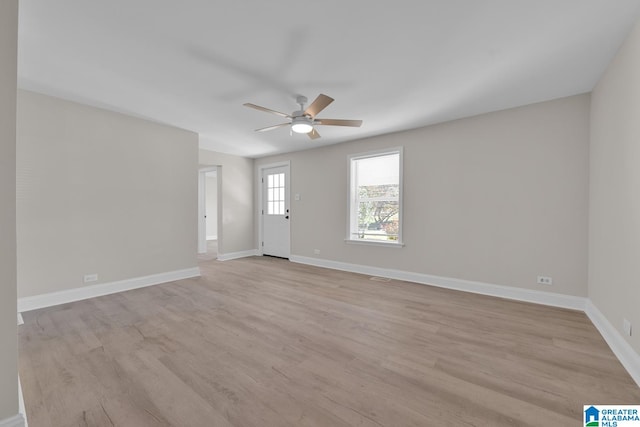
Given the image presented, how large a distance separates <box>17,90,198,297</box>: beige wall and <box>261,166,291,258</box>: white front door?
2.08 m

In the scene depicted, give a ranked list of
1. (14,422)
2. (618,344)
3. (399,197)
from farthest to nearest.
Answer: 1. (399,197)
2. (618,344)
3. (14,422)

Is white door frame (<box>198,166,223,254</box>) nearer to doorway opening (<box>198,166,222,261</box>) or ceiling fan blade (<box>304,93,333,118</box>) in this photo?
doorway opening (<box>198,166,222,261</box>)

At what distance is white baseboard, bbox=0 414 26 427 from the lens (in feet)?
4.02

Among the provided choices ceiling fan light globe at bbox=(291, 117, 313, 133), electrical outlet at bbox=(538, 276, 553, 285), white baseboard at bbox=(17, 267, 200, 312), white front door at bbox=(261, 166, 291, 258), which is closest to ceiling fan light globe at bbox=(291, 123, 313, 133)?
ceiling fan light globe at bbox=(291, 117, 313, 133)

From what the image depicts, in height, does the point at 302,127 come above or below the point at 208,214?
above

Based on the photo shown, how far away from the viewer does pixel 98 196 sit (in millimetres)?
3596

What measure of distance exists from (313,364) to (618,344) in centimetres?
245

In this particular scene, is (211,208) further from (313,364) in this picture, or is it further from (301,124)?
(313,364)

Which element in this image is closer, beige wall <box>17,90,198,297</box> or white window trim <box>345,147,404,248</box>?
beige wall <box>17,90,198,297</box>

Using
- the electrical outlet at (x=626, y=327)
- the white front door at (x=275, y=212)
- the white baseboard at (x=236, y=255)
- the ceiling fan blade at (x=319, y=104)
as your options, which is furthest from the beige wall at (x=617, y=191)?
the white baseboard at (x=236, y=255)

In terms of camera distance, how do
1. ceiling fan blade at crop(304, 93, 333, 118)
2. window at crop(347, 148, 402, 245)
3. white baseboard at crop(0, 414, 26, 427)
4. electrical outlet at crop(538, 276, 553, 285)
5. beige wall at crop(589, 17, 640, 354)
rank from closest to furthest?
white baseboard at crop(0, 414, 26, 427) → beige wall at crop(589, 17, 640, 354) → ceiling fan blade at crop(304, 93, 333, 118) → electrical outlet at crop(538, 276, 553, 285) → window at crop(347, 148, 402, 245)

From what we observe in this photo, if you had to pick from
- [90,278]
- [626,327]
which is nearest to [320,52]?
[626,327]

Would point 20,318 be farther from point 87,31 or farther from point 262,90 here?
point 262,90

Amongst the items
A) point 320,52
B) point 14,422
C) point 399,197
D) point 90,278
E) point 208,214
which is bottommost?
point 14,422
